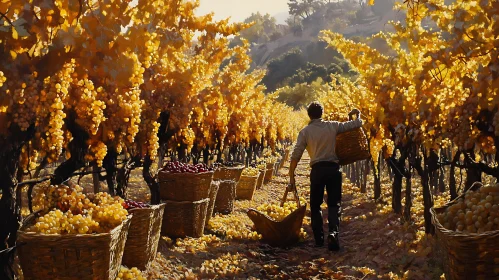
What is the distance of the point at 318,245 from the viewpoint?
7758mm

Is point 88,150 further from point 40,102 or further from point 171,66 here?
point 171,66

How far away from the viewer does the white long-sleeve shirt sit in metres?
7.45

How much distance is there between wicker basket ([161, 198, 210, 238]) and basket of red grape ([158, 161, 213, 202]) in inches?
5.2

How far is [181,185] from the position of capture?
25.3 feet

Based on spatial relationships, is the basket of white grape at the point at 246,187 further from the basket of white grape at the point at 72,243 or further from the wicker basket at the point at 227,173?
the basket of white grape at the point at 72,243

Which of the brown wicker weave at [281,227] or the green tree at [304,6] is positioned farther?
the green tree at [304,6]

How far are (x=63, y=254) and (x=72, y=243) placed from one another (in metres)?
0.11

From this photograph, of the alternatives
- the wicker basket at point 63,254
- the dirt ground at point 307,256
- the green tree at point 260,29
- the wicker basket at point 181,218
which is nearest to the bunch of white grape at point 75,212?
the wicker basket at point 63,254

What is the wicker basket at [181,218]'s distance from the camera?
7699mm

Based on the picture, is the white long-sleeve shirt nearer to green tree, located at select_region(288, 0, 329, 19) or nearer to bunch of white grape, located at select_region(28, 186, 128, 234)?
bunch of white grape, located at select_region(28, 186, 128, 234)

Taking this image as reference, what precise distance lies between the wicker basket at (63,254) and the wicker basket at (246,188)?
31.6 ft

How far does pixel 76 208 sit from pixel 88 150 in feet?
4.63

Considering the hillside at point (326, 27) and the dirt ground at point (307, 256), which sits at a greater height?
the hillside at point (326, 27)

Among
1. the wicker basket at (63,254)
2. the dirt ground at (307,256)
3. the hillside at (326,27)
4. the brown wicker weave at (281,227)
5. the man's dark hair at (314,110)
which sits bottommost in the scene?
the dirt ground at (307,256)
